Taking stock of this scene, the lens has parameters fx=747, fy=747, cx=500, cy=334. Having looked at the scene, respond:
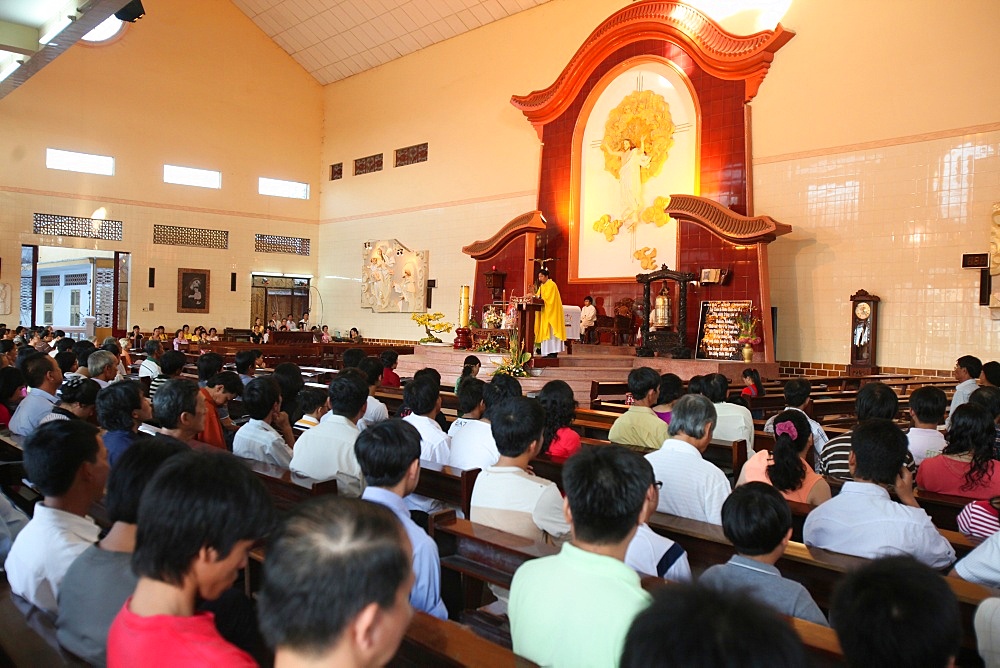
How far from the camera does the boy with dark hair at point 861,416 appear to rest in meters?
3.39

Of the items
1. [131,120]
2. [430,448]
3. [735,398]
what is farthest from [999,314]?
[131,120]

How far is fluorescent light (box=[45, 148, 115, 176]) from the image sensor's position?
48.4 ft

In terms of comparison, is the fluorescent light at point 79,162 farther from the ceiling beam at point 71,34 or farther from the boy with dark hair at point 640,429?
the boy with dark hair at point 640,429

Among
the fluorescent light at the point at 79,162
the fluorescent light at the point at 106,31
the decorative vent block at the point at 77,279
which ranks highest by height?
the fluorescent light at the point at 106,31

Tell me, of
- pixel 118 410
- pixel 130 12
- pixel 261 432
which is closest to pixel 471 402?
pixel 261 432

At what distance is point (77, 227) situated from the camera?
1505 centimetres

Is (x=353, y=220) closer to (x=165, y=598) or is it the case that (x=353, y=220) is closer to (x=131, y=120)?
(x=131, y=120)

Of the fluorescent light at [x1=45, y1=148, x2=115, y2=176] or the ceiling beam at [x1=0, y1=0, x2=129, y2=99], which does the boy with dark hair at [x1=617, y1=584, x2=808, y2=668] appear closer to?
the ceiling beam at [x1=0, y1=0, x2=129, y2=99]

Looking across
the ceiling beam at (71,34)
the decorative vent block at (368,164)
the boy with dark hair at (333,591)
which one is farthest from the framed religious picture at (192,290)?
the boy with dark hair at (333,591)

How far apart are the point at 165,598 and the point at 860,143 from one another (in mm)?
10238

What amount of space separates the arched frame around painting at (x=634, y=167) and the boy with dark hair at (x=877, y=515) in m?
9.07

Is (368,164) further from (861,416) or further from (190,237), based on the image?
(861,416)

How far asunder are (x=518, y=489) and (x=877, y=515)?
110 cm

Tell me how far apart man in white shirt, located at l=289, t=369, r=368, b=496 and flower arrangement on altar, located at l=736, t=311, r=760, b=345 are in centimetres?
747
